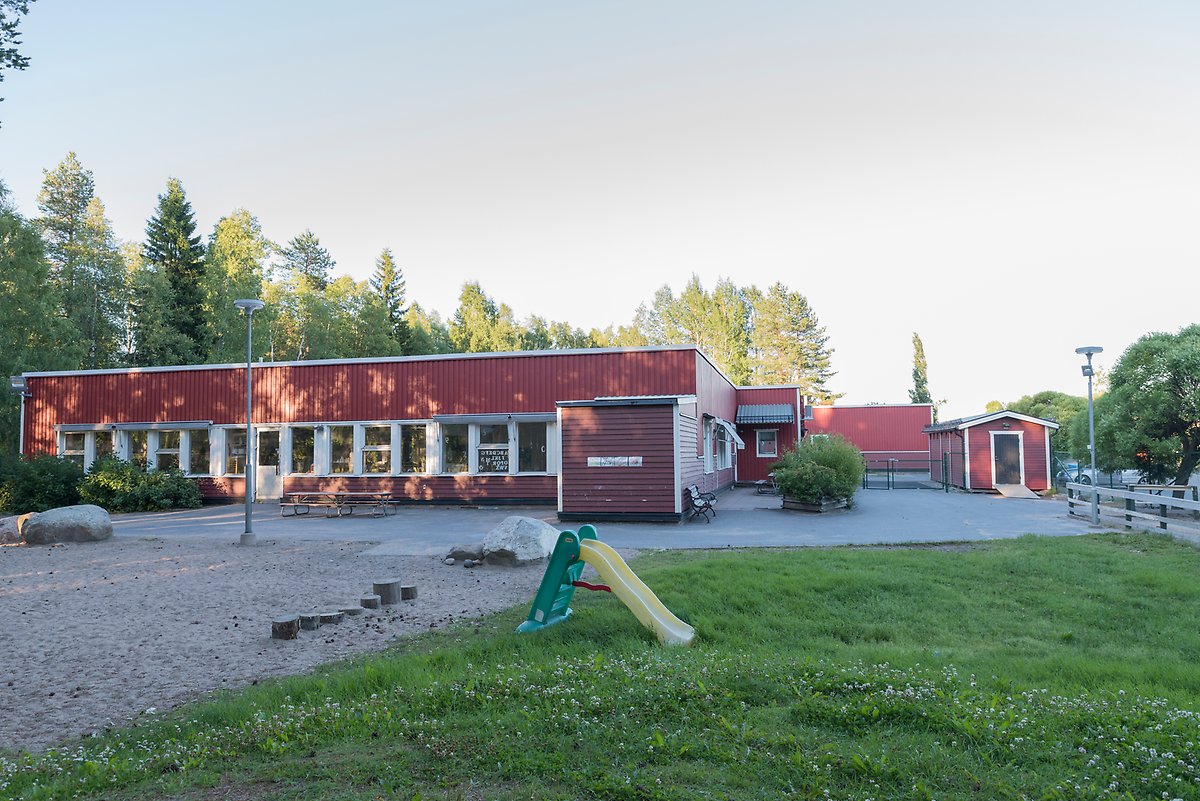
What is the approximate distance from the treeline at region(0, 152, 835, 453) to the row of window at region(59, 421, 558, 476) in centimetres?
948

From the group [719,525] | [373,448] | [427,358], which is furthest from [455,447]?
[719,525]

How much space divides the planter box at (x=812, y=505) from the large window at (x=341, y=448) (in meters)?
14.2

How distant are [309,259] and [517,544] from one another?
59828 mm

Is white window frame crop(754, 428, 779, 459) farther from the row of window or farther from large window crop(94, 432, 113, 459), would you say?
large window crop(94, 432, 113, 459)

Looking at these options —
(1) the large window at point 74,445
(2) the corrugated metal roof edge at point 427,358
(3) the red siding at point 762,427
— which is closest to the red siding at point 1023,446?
(3) the red siding at point 762,427

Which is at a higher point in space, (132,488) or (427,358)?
(427,358)

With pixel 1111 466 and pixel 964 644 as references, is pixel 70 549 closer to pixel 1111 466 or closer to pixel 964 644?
pixel 964 644

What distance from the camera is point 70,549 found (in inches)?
578

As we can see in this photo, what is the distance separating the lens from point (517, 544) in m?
12.0

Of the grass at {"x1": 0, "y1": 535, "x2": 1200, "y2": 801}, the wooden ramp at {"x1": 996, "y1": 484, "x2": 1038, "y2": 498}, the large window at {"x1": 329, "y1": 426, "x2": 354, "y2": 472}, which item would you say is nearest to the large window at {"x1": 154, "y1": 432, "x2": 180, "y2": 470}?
the large window at {"x1": 329, "y1": 426, "x2": 354, "y2": 472}

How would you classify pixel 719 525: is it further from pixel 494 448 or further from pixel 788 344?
pixel 788 344

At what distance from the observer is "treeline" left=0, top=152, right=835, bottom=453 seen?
33781mm

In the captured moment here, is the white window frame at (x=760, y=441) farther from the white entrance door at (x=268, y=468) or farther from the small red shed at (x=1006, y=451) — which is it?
the white entrance door at (x=268, y=468)

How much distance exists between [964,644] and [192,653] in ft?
23.2
